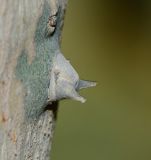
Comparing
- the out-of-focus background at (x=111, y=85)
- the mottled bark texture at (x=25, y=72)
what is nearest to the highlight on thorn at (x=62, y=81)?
the mottled bark texture at (x=25, y=72)

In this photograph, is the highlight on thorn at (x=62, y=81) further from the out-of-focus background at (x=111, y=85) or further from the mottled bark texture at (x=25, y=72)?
the out-of-focus background at (x=111, y=85)

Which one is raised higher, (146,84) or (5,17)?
(5,17)

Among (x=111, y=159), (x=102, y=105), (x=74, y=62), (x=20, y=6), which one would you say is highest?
(x=20, y=6)

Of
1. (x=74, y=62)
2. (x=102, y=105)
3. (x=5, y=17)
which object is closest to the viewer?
(x=5, y=17)

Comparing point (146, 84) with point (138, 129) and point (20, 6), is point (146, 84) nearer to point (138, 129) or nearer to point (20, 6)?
point (138, 129)

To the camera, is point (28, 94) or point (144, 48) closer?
point (28, 94)

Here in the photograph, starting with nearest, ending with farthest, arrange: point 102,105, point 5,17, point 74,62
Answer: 1. point 5,17
2. point 74,62
3. point 102,105

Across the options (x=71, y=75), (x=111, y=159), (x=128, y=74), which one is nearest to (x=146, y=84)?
(x=128, y=74)

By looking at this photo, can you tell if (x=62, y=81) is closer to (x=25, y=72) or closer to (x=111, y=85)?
(x=25, y=72)
